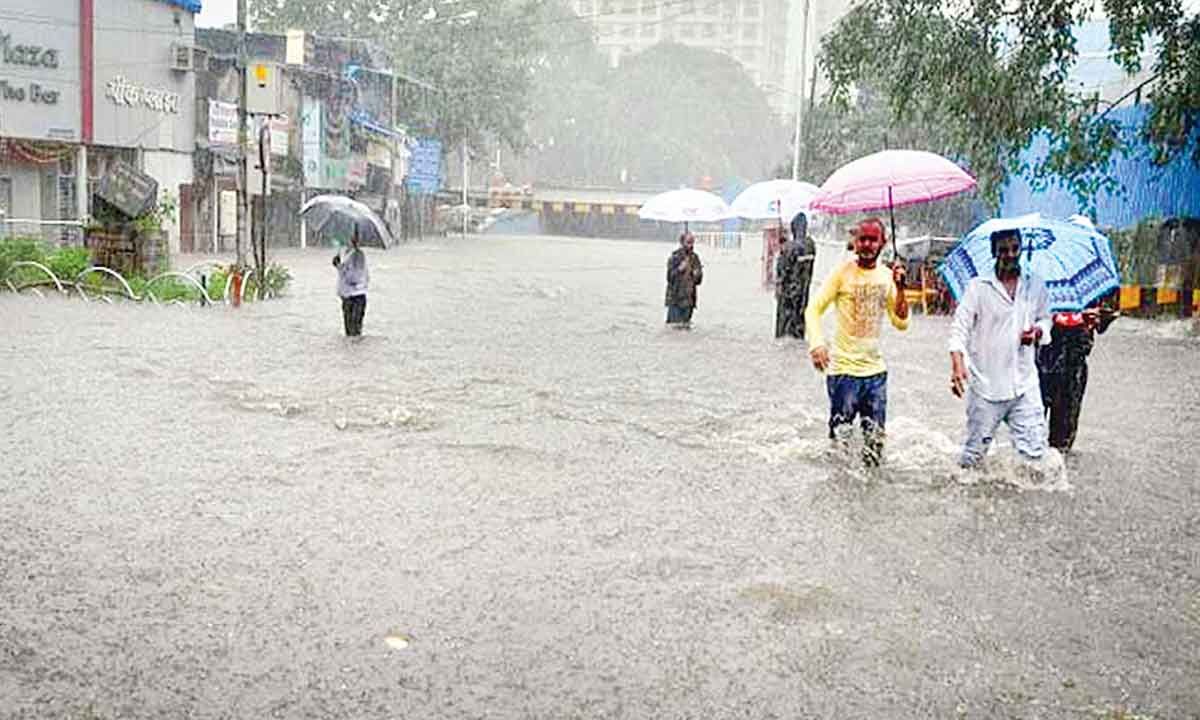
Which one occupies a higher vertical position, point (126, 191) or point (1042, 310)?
point (126, 191)

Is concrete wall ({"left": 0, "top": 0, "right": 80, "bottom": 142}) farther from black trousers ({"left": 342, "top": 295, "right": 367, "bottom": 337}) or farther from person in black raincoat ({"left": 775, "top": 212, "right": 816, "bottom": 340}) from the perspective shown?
person in black raincoat ({"left": 775, "top": 212, "right": 816, "bottom": 340})

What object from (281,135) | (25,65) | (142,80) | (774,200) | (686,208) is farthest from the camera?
(281,135)

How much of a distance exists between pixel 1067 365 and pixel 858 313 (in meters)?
1.87

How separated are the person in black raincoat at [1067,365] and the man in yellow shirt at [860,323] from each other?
133 centimetres

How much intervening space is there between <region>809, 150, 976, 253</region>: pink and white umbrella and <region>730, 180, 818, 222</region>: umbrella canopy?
32.5 feet

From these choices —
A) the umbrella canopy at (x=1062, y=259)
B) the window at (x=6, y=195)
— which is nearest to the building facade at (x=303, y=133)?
the window at (x=6, y=195)

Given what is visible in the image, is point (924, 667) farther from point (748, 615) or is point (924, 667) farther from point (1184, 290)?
point (1184, 290)

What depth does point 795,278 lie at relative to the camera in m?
16.9

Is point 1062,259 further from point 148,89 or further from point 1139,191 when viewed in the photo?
point 148,89

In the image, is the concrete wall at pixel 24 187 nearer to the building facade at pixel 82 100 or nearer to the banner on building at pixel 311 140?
the building facade at pixel 82 100

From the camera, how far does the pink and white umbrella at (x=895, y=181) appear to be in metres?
10.3

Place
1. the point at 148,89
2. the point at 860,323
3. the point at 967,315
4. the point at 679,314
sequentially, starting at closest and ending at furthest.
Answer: the point at 967,315 < the point at 860,323 < the point at 679,314 < the point at 148,89

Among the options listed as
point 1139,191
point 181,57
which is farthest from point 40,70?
point 1139,191

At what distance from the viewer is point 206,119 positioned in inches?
1463
